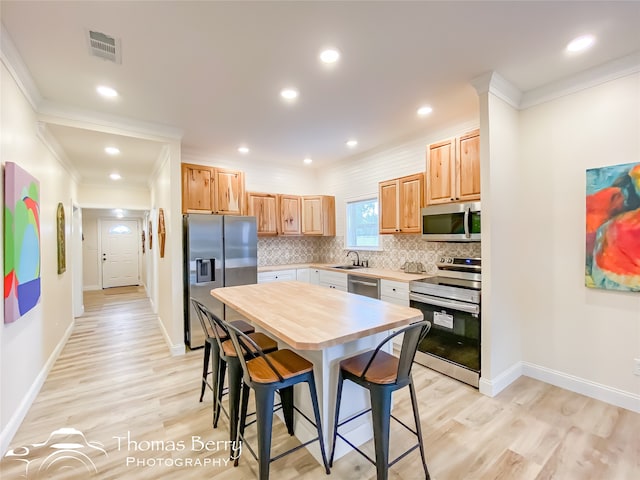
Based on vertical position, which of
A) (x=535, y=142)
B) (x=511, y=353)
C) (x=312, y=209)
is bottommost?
(x=511, y=353)

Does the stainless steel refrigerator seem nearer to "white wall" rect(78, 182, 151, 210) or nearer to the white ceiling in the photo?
the white ceiling

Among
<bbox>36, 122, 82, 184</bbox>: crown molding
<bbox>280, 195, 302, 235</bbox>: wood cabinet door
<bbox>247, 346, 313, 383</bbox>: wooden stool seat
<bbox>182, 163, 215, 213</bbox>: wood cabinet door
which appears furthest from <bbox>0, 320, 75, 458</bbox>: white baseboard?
<bbox>280, 195, 302, 235</bbox>: wood cabinet door

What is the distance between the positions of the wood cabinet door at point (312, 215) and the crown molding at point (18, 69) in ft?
11.4

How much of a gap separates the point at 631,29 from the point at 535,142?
3.17ft

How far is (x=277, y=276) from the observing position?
4.63m

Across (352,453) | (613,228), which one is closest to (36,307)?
(352,453)

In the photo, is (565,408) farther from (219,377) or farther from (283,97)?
(283,97)

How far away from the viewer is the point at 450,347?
291 centimetres

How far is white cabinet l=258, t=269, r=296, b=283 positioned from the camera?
4508mm

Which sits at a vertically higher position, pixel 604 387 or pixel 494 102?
pixel 494 102

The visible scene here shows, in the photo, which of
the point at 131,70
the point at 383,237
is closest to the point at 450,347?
the point at 383,237

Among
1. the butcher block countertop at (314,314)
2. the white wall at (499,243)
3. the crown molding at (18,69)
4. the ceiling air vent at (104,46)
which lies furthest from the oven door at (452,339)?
the crown molding at (18,69)

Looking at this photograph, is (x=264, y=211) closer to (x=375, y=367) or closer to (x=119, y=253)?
(x=375, y=367)

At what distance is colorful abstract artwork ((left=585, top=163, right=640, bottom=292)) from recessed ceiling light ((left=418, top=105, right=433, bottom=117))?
4.97 ft
